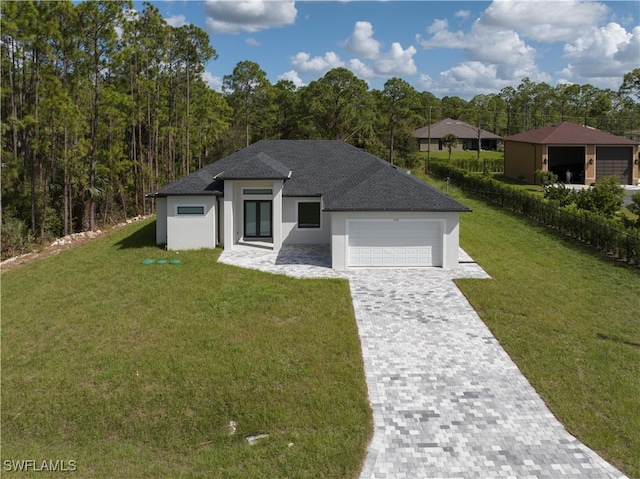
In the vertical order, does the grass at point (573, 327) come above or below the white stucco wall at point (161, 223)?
below

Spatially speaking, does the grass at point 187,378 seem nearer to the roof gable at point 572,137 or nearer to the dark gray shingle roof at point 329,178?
the dark gray shingle roof at point 329,178

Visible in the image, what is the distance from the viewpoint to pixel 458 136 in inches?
2968

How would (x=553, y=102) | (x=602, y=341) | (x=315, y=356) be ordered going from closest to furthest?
(x=315, y=356) → (x=602, y=341) → (x=553, y=102)

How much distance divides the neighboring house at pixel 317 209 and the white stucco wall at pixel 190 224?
41 mm

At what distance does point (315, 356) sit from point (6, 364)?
760 cm

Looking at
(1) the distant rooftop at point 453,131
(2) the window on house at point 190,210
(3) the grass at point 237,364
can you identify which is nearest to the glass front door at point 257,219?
(2) the window on house at point 190,210

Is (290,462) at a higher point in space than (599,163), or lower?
lower

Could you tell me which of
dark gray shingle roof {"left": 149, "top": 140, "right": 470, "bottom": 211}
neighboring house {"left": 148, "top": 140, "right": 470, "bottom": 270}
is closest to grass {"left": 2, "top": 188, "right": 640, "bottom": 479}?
neighboring house {"left": 148, "top": 140, "right": 470, "bottom": 270}

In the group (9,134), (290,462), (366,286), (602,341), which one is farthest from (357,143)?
(290,462)

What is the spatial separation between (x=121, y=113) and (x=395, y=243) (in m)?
23.4

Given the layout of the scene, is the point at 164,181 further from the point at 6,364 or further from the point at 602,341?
the point at 602,341

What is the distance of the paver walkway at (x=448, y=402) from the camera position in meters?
8.93

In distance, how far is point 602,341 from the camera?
13.5 metres
